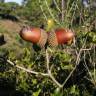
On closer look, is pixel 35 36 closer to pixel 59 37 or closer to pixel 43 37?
pixel 43 37

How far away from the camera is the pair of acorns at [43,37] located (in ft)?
7.07

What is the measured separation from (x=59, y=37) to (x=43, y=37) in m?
0.11

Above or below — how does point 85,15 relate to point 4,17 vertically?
above

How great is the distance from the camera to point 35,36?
2.15 metres

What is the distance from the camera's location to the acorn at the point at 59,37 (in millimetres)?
2182

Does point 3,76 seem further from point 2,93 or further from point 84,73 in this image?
point 2,93

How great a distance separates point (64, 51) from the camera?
13.8ft

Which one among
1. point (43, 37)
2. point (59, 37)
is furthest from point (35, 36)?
point (59, 37)

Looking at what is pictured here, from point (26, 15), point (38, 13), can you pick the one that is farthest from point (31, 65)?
point (26, 15)

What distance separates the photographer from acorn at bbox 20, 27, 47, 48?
7.06 feet

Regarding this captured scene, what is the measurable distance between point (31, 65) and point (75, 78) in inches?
23.2

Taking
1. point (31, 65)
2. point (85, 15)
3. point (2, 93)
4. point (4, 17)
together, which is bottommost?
point (4, 17)

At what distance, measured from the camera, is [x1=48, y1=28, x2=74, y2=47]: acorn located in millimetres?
2182

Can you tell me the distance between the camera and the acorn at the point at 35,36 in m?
2.15
